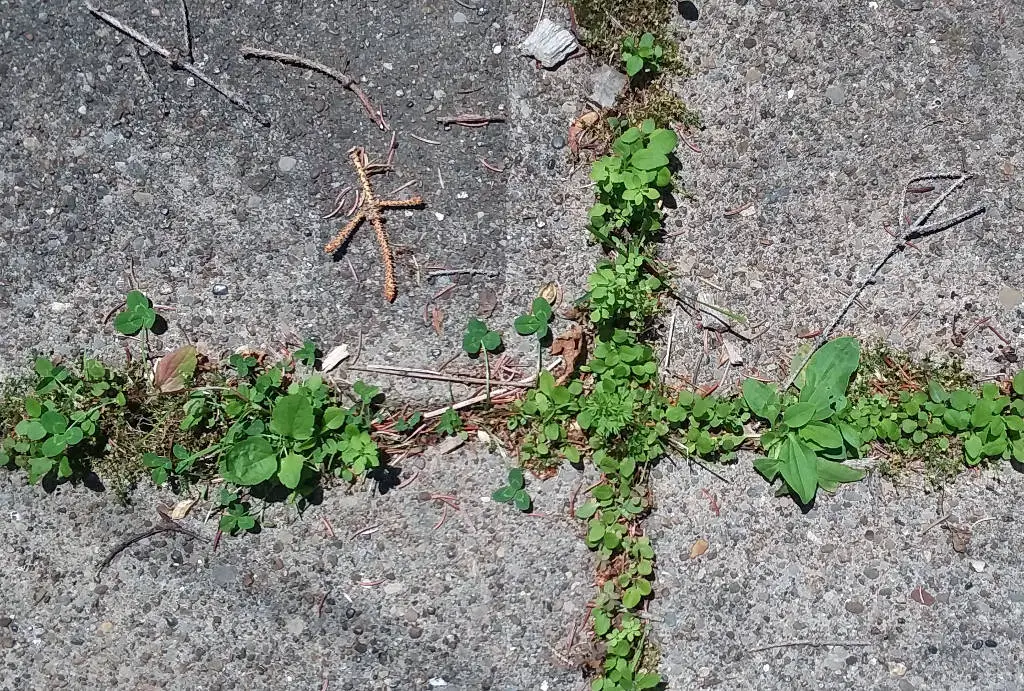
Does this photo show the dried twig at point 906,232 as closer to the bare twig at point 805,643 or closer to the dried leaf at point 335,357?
the bare twig at point 805,643

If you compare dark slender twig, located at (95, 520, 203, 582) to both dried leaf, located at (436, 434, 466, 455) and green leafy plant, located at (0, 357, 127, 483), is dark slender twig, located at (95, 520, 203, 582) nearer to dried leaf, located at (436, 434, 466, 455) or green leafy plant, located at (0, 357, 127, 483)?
green leafy plant, located at (0, 357, 127, 483)

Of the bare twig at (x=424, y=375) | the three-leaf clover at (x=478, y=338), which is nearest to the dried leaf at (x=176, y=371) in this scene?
the bare twig at (x=424, y=375)

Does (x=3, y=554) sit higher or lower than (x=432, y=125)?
lower

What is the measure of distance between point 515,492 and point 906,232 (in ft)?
5.38

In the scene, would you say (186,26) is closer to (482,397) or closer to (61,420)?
(61,420)

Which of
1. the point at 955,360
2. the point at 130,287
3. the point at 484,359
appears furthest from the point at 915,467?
the point at 130,287

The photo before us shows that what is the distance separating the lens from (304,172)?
8.24ft

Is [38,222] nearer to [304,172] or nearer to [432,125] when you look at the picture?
[304,172]

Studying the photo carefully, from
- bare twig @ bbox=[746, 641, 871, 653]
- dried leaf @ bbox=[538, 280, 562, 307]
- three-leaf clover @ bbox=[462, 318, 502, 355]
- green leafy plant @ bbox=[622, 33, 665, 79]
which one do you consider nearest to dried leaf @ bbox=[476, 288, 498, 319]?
three-leaf clover @ bbox=[462, 318, 502, 355]

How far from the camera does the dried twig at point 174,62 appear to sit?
246cm

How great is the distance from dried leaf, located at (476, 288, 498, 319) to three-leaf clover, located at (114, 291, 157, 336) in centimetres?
110

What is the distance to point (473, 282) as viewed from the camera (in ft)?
8.39

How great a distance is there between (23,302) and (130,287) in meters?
0.37

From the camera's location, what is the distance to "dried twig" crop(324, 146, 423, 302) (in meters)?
2.51
